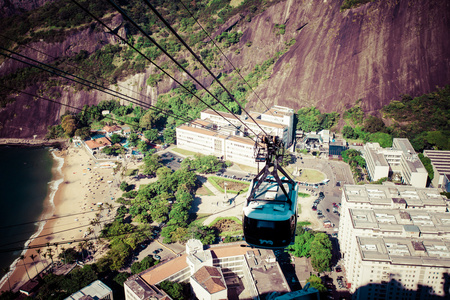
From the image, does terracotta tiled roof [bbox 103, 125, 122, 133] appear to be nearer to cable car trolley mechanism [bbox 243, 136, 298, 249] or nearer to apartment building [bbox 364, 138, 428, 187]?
apartment building [bbox 364, 138, 428, 187]

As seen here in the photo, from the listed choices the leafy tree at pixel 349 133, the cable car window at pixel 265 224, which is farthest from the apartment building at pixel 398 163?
the cable car window at pixel 265 224

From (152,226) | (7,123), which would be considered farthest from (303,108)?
(7,123)

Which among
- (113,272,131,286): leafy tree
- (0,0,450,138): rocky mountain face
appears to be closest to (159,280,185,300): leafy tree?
(113,272,131,286): leafy tree

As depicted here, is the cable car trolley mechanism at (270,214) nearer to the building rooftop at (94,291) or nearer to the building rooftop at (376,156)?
the building rooftop at (94,291)

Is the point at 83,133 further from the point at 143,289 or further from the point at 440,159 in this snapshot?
the point at 440,159

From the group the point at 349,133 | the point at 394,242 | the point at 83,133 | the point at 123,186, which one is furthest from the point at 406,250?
the point at 83,133

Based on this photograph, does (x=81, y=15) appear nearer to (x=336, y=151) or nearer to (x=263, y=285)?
(x=336, y=151)
